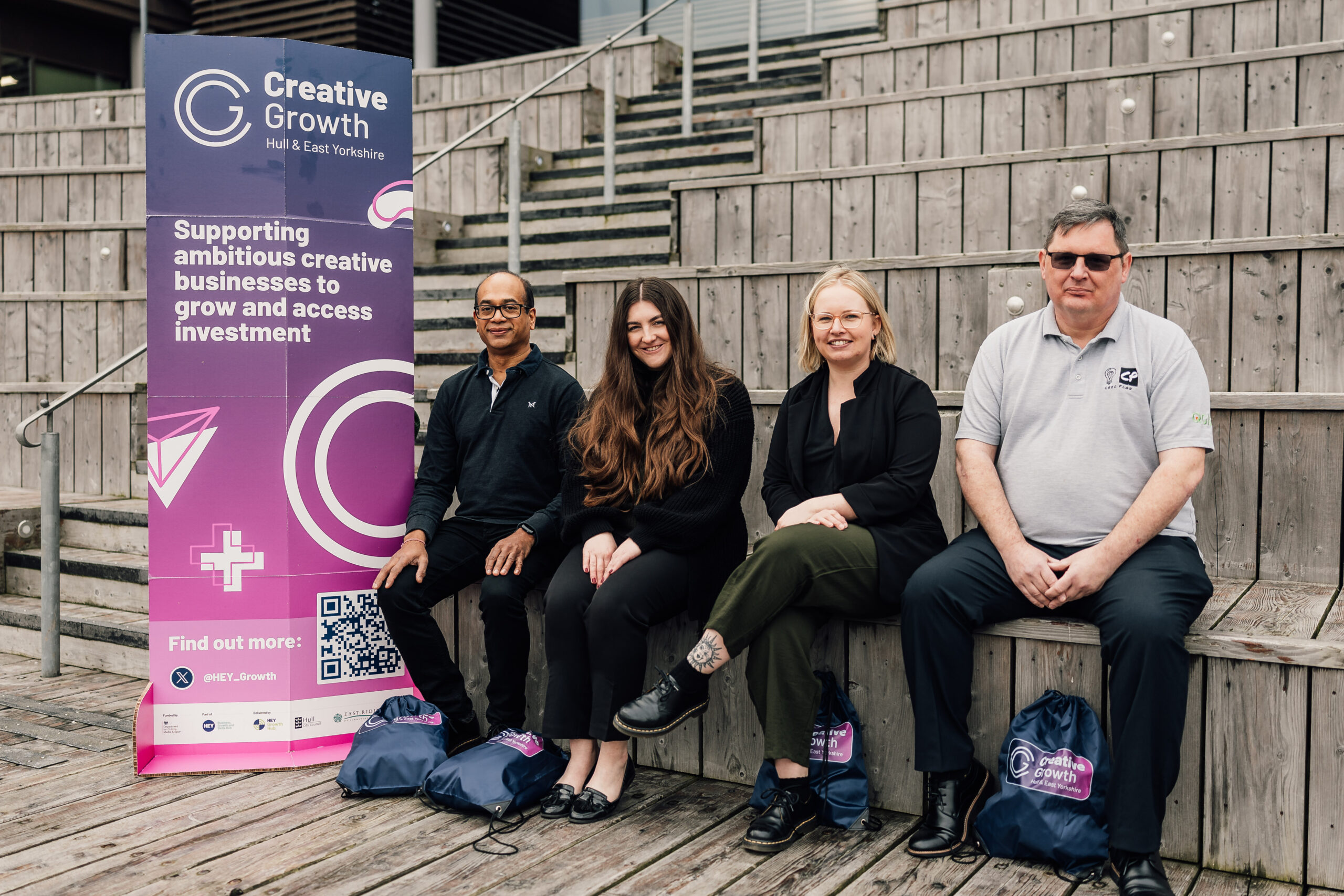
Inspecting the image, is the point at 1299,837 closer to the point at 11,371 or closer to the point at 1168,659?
the point at 1168,659

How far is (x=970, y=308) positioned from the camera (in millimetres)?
3557

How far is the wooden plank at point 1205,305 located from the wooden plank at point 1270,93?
138 cm

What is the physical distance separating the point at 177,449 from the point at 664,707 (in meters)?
1.49

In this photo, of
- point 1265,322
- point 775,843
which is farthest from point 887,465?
point 1265,322

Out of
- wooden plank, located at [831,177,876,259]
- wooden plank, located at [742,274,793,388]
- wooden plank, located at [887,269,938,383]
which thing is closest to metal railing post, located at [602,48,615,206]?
wooden plank, located at [831,177,876,259]

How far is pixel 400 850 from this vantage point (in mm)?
2512

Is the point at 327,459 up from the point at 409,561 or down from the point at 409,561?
up

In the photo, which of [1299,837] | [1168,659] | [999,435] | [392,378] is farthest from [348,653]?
[1299,837]

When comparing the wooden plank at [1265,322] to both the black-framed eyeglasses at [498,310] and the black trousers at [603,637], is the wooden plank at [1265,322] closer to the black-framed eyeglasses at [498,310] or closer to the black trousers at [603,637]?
the black trousers at [603,637]

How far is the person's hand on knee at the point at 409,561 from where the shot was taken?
123 inches

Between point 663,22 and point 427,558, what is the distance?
7761 mm

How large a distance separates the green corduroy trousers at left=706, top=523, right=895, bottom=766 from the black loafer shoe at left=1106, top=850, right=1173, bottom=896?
2.21 ft

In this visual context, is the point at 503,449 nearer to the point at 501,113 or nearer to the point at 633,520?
the point at 633,520

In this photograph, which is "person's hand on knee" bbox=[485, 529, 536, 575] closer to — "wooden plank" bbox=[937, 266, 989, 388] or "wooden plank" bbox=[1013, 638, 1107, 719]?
"wooden plank" bbox=[1013, 638, 1107, 719]
